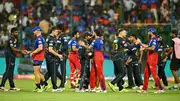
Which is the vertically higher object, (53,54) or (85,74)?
(53,54)

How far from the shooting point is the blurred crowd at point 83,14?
94.4ft

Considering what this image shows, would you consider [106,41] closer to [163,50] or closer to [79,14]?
[79,14]

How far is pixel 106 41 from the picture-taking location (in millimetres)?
27984

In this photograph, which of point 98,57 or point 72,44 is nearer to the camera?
point 98,57

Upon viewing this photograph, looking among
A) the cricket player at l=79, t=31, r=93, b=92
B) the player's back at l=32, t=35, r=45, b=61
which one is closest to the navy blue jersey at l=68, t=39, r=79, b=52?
the cricket player at l=79, t=31, r=93, b=92

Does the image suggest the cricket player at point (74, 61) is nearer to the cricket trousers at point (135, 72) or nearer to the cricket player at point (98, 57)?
the cricket trousers at point (135, 72)

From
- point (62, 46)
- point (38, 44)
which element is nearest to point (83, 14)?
point (62, 46)

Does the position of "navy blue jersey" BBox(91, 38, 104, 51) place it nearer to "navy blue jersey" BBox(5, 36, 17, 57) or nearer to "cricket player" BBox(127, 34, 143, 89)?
"cricket player" BBox(127, 34, 143, 89)

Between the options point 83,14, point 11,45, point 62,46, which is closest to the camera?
Result: point 11,45

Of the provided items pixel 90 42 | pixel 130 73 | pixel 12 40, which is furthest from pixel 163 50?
pixel 12 40

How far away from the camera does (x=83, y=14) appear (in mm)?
31125

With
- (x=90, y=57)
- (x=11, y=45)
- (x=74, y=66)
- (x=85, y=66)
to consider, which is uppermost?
(x=11, y=45)

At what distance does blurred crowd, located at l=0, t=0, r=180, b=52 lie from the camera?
28.8 meters

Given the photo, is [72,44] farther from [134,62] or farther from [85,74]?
[134,62]
